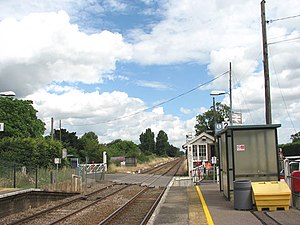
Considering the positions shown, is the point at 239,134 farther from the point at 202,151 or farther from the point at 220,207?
the point at 202,151

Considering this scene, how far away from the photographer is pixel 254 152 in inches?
602

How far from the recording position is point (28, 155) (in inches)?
1313

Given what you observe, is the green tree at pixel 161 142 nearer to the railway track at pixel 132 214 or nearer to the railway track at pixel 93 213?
the railway track at pixel 93 213

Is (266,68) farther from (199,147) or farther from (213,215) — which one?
(199,147)

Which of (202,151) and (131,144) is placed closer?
(202,151)

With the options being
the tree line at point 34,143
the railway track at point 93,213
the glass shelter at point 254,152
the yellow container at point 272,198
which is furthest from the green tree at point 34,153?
the yellow container at point 272,198

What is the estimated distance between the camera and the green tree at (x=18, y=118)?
2386 inches

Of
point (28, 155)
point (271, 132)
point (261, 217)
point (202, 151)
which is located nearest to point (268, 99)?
point (271, 132)

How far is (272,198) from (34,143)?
78.5ft

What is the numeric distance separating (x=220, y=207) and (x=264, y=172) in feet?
6.32

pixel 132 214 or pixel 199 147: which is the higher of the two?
pixel 199 147

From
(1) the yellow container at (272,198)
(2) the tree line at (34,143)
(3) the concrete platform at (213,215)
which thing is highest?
(2) the tree line at (34,143)

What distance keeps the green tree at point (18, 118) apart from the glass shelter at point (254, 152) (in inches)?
1944

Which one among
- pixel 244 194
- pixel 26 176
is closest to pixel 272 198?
pixel 244 194
